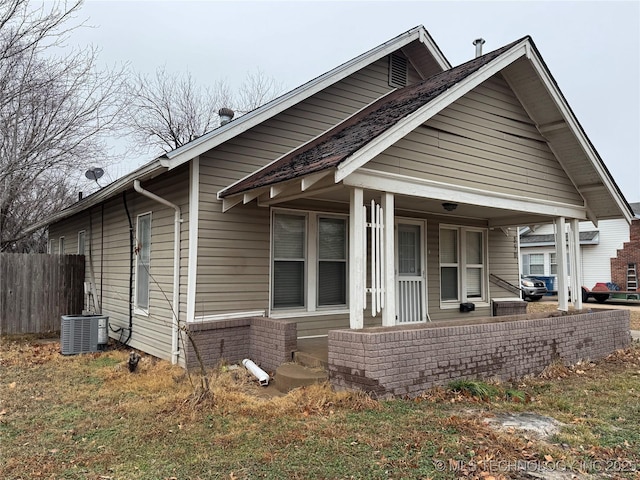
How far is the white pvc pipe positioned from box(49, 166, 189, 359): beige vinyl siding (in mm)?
1194

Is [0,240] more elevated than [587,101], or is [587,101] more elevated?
[587,101]

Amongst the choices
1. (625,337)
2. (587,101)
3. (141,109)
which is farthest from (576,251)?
(587,101)

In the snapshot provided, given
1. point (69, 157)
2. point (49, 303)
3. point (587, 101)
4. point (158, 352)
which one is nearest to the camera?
point (158, 352)

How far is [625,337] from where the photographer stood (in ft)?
29.4

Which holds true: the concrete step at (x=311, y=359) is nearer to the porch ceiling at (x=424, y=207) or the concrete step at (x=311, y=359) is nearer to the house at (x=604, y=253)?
the porch ceiling at (x=424, y=207)

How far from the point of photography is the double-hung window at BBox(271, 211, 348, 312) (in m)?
7.50

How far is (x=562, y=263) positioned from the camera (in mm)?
8461

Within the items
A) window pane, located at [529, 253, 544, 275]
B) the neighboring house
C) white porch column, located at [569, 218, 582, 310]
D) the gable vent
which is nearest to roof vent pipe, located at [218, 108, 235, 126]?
the neighboring house

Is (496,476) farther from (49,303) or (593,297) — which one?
(593,297)

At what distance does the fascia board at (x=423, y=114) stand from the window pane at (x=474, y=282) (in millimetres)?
4879

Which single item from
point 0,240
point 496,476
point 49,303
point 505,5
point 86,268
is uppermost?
point 505,5

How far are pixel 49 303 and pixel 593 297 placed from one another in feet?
79.3

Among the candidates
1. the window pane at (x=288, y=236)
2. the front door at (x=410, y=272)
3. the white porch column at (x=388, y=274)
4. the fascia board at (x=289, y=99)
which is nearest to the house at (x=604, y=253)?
the front door at (x=410, y=272)

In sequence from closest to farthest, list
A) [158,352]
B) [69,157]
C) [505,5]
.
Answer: [158,352]
[69,157]
[505,5]
